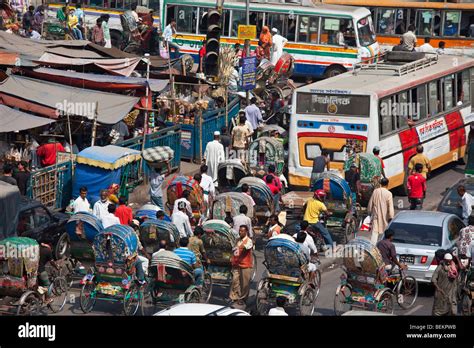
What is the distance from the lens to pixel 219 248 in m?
21.1

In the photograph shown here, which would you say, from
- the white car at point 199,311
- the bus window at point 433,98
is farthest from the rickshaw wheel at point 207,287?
the bus window at point 433,98

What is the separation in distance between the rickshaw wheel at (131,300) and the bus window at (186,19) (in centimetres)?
2347

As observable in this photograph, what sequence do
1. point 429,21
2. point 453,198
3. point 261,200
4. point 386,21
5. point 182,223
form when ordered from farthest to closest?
point 386,21
point 429,21
point 453,198
point 261,200
point 182,223

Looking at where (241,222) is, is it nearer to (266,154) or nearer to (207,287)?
(207,287)

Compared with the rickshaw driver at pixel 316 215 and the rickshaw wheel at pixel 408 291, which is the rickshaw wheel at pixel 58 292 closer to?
the rickshaw driver at pixel 316 215

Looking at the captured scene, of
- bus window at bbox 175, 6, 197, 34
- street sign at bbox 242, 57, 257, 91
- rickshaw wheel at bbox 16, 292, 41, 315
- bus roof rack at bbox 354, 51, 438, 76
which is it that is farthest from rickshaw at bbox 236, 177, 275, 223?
bus window at bbox 175, 6, 197, 34

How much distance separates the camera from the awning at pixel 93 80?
3092cm

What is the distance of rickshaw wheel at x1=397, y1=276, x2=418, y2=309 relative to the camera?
68.2ft

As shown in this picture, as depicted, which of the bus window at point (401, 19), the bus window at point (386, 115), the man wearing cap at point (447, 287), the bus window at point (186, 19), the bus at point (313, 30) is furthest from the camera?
the bus window at point (401, 19)

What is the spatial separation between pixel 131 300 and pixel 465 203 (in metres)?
8.32

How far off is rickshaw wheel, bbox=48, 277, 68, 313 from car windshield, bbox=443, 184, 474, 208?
29.4 feet

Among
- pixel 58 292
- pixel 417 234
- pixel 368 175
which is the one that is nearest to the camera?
pixel 58 292

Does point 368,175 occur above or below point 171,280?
above

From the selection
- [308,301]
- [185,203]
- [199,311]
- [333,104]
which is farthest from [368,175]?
[199,311]
